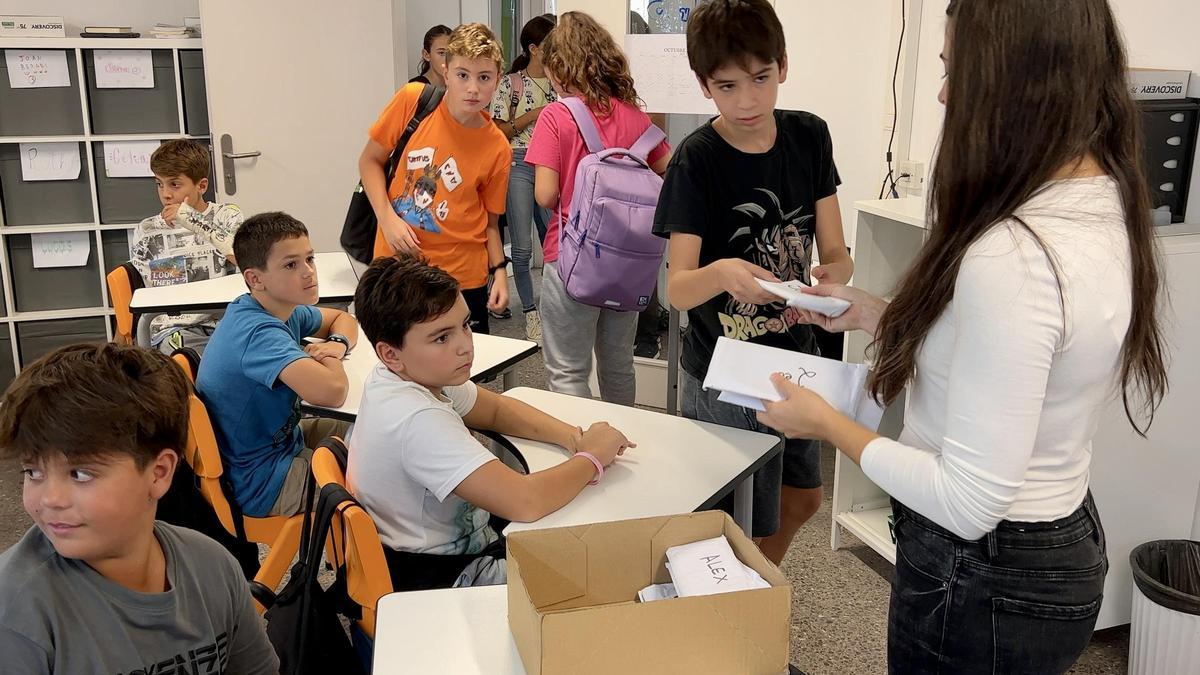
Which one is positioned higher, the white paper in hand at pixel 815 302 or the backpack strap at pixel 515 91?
the backpack strap at pixel 515 91

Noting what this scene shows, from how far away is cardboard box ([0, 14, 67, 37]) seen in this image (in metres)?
4.11

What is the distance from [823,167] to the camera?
200 cm

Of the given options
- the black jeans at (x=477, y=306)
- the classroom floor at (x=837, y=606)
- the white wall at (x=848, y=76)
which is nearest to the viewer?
the classroom floor at (x=837, y=606)

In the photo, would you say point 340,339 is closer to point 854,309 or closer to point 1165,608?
point 854,309

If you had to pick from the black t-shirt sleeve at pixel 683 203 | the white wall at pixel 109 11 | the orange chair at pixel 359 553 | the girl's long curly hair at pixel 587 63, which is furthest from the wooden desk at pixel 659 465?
the white wall at pixel 109 11

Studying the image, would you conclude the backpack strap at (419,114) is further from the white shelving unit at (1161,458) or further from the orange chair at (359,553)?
the orange chair at (359,553)

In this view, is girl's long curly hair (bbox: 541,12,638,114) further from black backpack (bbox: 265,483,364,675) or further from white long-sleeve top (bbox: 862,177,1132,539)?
white long-sleeve top (bbox: 862,177,1132,539)

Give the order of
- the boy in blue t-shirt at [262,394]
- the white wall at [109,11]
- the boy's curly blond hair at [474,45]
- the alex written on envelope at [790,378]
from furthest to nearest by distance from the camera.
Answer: the white wall at [109,11], the boy's curly blond hair at [474,45], the boy in blue t-shirt at [262,394], the alex written on envelope at [790,378]

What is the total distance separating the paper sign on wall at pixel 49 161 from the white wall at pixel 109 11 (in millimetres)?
591

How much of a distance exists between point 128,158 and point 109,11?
2.52 feet

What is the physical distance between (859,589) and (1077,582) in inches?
69.1

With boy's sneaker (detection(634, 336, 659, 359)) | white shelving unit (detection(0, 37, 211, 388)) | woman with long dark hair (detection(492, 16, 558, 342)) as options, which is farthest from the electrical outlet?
white shelving unit (detection(0, 37, 211, 388))

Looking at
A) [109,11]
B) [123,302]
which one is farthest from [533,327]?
[109,11]

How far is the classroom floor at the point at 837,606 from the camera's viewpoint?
2.49 meters
